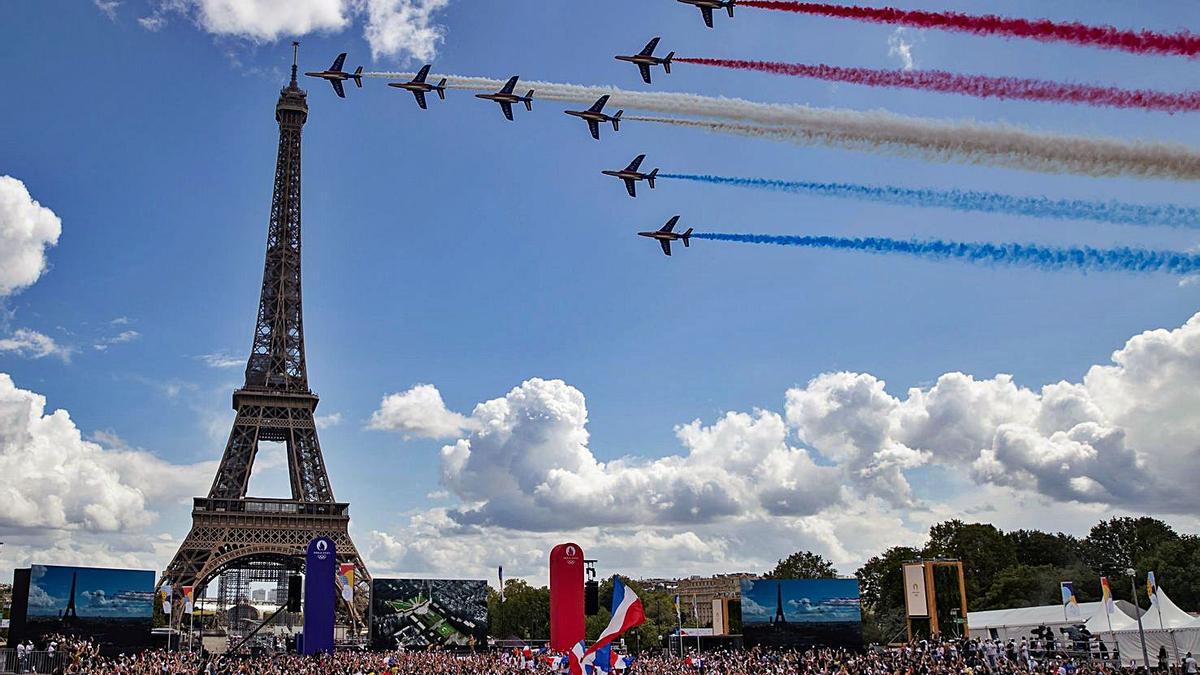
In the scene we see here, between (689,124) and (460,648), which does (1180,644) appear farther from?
(460,648)

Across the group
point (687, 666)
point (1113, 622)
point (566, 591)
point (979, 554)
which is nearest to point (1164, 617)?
point (1113, 622)

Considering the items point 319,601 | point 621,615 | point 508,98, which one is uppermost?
point 508,98

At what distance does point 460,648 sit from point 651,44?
4372 centimetres

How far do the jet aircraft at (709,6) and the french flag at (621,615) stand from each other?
23.2m

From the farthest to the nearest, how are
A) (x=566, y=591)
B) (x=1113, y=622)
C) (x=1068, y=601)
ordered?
(x=1113, y=622) < (x=1068, y=601) < (x=566, y=591)

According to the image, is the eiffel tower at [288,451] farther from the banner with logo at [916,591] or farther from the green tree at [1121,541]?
the green tree at [1121,541]

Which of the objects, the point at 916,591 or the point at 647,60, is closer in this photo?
the point at 647,60

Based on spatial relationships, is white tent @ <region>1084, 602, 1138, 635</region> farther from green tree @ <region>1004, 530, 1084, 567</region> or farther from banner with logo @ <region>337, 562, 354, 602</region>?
green tree @ <region>1004, 530, 1084, 567</region>

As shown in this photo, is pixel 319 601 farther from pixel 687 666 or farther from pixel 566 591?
pixel 566 591

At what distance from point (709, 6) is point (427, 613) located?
150 ft

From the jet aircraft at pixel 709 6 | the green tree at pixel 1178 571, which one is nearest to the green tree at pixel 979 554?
the green tree at pixel 1178 571

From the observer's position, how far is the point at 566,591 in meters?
28.7

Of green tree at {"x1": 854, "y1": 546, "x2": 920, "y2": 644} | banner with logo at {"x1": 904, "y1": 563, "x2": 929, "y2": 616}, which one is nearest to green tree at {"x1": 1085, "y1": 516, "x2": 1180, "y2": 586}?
green tree at {"x1": 854, "y1": 546, "x2": 920, "y2": 644}

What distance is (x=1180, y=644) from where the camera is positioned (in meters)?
44.4
